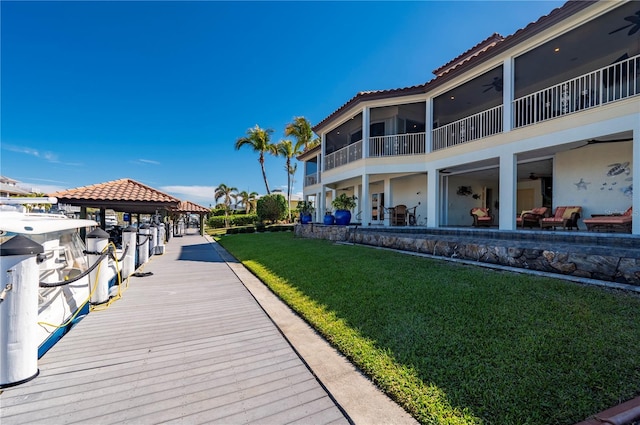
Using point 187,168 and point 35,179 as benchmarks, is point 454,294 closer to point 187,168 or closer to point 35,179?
point 187,168

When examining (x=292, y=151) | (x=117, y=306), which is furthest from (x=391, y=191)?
(x=292, y=151)

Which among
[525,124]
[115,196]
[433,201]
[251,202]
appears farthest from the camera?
[251,202]

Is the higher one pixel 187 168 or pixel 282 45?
pixel 282 45

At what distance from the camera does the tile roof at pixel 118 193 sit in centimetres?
→ 888

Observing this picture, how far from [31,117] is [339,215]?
26856 mm

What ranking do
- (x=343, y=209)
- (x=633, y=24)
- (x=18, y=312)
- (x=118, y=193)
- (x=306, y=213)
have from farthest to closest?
(x=306, y=213) < (x=343, y=209) < (x=118, y=193) < (x=633, y=24) < (x=18, y=312)

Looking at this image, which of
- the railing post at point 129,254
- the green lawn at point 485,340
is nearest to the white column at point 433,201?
the green lawn at point 485,340

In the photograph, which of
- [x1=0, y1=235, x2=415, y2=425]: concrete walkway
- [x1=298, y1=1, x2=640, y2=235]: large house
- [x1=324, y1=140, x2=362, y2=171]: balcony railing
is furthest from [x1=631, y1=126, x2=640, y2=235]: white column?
[x1=324, y1=140, x2=362, y2=171]: balcony railing

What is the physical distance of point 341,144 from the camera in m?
19.0

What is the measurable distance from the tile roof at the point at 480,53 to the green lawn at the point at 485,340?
7.40 metres

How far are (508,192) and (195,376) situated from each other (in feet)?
32.4

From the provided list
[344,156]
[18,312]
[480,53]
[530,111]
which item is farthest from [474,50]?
[18,312]

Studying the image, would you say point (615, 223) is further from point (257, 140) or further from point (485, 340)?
point (257, 140)

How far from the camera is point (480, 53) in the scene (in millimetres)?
9445
